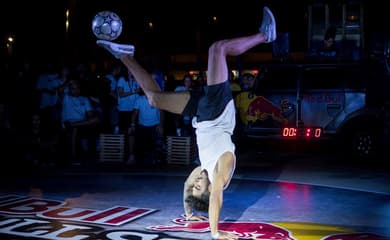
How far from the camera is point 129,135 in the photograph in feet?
37.7

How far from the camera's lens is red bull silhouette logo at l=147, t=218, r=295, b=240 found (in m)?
5.94

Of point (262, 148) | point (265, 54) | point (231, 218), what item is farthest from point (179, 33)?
point (231, 218)

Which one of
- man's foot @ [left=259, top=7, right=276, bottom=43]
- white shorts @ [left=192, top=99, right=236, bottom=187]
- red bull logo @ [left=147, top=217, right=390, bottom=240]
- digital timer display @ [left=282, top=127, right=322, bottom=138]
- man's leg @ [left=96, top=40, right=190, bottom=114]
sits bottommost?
red bull logo @ [left=147, top=217, right=390, bottom=240]

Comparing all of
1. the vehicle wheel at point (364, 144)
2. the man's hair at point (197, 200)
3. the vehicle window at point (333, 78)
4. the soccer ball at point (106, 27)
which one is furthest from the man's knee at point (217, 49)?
the vehicle wheel at point (364, 144)

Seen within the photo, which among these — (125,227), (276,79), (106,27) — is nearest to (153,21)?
(276,79)

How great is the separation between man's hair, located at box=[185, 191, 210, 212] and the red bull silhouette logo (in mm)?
194

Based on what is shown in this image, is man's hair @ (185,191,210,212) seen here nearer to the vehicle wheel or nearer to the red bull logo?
the red bull logo

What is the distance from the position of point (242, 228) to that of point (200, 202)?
22.0 inches

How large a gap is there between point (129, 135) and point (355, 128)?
4.75 m

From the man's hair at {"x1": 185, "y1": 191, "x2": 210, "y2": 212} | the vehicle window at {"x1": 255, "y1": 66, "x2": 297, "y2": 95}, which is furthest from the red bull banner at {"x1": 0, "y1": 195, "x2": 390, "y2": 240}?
the vehicle window at {"x1": 255, "y1": 66, "x2": 297, "y2": 95}

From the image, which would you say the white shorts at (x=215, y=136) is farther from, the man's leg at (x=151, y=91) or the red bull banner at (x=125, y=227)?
the red bull banner at (x=125, y=227)

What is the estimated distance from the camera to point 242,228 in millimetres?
6273

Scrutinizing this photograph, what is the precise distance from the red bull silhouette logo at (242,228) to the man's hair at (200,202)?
0.19 m

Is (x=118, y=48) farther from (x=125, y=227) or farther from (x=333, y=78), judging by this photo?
(x=333, y=78)
